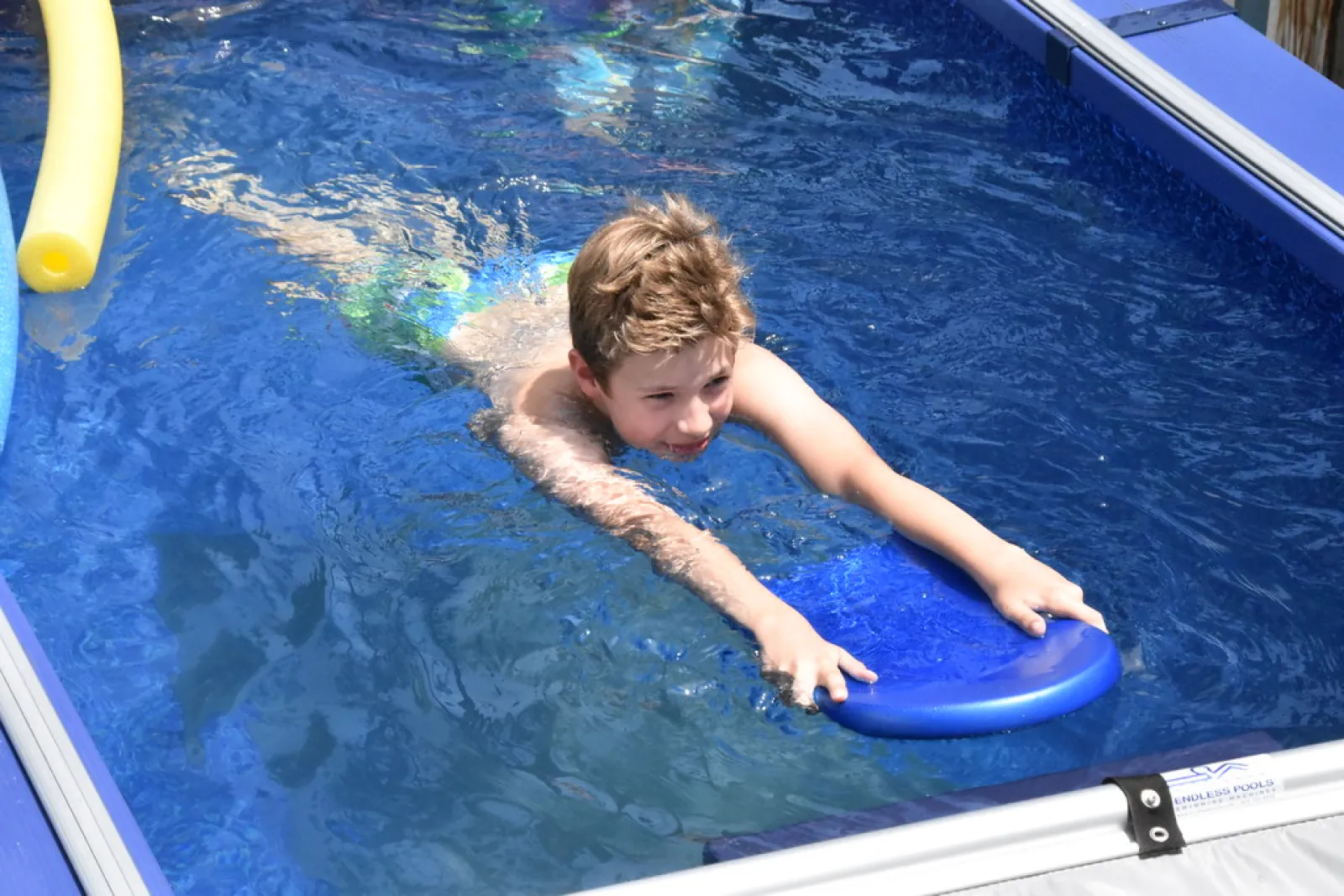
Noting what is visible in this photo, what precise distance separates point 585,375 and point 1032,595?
2.70 feet

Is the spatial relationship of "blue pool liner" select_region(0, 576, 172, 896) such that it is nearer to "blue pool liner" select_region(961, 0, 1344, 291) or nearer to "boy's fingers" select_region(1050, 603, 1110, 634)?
"boy's fingers" select_region(1050, 603, 1110, 634)

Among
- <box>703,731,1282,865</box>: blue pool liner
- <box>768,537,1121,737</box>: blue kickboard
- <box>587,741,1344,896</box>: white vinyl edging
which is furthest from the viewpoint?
<box>768,537,1121,737</box>: blue kickboard

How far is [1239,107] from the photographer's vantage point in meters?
3.50

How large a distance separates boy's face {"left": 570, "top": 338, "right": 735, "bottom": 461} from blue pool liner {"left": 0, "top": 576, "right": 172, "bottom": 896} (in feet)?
3.14

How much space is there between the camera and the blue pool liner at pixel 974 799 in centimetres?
199

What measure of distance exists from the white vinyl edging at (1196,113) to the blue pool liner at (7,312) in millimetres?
2640

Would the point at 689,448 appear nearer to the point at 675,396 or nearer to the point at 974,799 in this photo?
the point at 675,396

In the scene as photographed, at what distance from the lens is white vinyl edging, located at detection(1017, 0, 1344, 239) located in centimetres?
319

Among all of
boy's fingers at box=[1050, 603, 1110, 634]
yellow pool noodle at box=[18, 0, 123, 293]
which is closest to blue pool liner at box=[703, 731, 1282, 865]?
boy's fingers at box=[1050, 603, 1110, 634]

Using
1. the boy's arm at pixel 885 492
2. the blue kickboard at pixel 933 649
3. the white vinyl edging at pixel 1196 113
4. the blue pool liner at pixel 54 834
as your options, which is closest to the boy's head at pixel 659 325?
the boy's arm at pixel 885 492

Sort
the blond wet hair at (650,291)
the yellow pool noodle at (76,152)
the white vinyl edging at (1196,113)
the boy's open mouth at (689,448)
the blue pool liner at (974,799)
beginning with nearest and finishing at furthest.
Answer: the blue pool liner at (974,799)
the blond wet hair at (650,291)
the boy's open mouth at (689,448)
the white vinyl edging at (1196,113)
the yellow pool noodle at (76,152)

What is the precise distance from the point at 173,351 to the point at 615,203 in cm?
111

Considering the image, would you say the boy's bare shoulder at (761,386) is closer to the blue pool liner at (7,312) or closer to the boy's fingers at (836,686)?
the boy's fingers at (836,686)

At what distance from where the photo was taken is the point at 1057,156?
3783 mm
